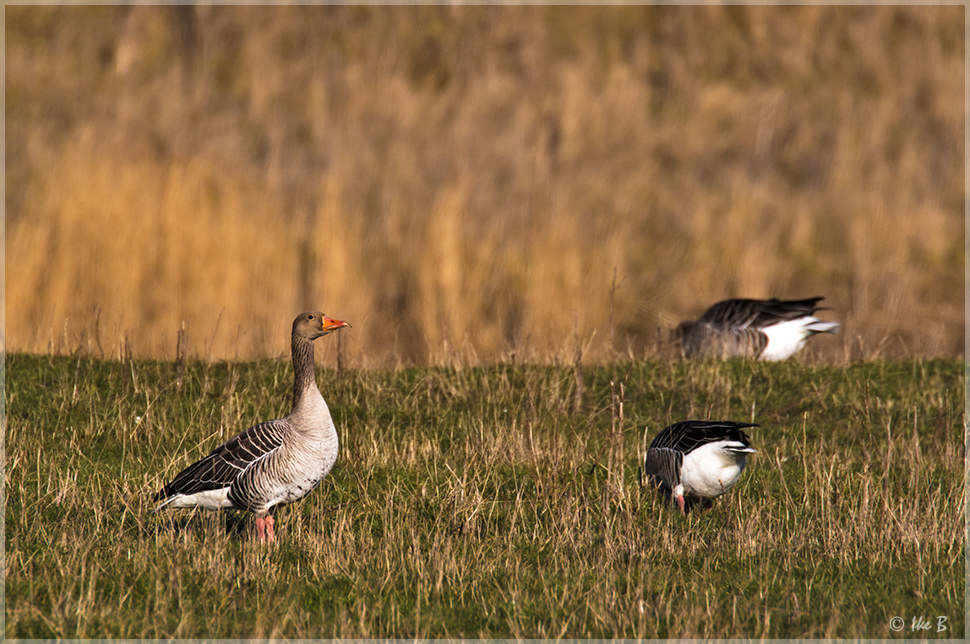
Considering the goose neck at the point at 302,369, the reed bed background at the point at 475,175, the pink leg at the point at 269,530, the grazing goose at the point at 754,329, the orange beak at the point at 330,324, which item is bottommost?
the pink leg at the point at 269,530

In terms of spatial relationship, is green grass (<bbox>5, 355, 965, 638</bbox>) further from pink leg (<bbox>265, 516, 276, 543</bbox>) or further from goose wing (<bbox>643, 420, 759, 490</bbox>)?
goose wing (<bbox>643, 420, 759, 490</bbox>)

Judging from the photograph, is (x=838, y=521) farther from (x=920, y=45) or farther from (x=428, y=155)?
(x=920, y=45)

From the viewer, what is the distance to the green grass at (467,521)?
5.58 metres

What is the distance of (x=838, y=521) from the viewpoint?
704 centimetres

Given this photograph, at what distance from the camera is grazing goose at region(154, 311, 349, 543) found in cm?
680

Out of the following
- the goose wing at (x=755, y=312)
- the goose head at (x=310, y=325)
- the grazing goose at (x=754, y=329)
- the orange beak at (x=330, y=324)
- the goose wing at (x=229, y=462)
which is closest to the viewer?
the goose wing at (x=229, y=462)

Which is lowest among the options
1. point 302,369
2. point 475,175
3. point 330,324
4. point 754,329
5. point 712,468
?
point 712,468

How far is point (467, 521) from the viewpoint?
7.15m

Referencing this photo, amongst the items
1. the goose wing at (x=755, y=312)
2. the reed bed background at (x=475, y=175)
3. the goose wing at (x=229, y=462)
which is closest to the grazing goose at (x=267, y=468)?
the goose wing at (x=229, y=462)

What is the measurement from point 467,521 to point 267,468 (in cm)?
145

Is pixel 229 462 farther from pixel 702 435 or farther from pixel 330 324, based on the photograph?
pixel 702 435

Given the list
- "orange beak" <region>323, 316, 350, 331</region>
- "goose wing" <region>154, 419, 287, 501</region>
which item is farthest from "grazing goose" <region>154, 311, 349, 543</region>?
"orange beak" <region>323, 316, 350, 331</region>

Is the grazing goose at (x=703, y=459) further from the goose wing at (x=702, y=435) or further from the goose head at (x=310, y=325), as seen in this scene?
the goose head at (x=310, y=325)

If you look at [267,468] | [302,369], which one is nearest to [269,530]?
[267,468]
